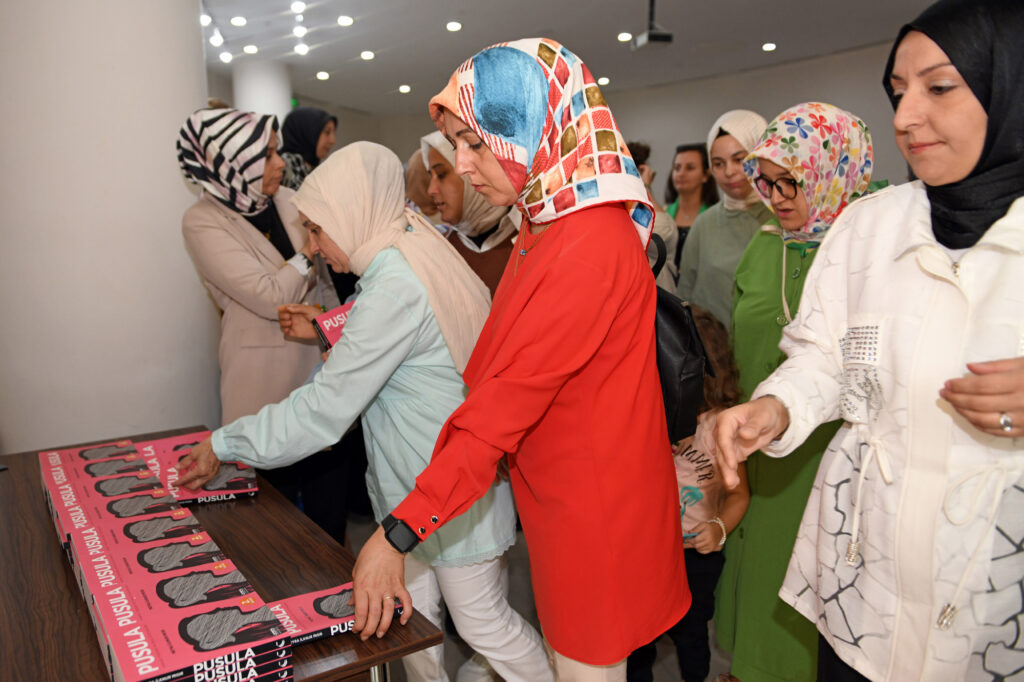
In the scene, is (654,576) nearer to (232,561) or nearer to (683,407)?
(683,407)

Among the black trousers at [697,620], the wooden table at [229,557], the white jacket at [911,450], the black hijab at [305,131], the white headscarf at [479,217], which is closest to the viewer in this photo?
the white jacket at [911,450]

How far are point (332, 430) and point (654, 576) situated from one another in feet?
2.40

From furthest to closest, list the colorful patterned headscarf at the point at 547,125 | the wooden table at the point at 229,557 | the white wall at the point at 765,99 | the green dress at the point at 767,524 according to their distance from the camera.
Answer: the white wall at the point at 765,99, the green dress at the point at 767,524, the colorful patterned headscarf at the point at 547,125, the wooden table at the point at 229,557

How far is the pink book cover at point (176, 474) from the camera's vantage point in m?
1.63

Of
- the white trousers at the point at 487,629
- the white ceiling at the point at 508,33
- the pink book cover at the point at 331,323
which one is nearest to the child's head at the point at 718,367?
the white trousers at the point at 487,629

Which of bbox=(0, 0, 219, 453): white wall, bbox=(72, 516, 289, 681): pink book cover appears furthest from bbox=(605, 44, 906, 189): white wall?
bbox=(72, 516, 289, 681): pink book cover

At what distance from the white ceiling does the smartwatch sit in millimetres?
6019

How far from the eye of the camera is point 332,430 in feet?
5.12

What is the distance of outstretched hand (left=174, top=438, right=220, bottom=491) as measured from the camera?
1.62m

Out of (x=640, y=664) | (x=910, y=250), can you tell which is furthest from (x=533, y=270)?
(x=640, y=664)

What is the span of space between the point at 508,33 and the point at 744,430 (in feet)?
22.8

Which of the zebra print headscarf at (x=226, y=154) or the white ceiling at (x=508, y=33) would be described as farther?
the white ceiling at (x=508, y=33)

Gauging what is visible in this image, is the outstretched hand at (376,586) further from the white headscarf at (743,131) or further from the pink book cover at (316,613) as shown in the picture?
the white headscarf at (743,131)

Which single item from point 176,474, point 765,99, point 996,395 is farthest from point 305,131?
point 765,99
